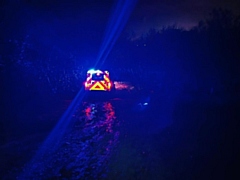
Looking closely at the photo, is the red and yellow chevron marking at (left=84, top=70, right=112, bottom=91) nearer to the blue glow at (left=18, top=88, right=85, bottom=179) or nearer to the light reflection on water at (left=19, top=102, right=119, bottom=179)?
the blue glow at (left=18, top=88, right=85, bottom=179)

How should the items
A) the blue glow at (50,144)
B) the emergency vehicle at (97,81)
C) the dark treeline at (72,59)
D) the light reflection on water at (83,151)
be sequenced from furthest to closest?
the emergency vehicle at (97,81) → the dark treeline at (72,59) → the blue glow at (50,144) → the light reflection on water at (83,151)

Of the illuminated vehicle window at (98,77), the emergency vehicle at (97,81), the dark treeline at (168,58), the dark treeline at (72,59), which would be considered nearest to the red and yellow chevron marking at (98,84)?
the emergency vehicle at (97,81)

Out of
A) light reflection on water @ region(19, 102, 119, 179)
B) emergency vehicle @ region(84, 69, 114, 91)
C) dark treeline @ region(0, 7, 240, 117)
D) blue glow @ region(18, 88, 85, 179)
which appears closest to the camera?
light reflection on water @ region(19, 102, 119, 179)

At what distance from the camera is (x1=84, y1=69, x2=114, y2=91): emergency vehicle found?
570 inches

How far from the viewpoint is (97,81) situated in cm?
1452

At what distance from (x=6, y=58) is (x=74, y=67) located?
30.6ft

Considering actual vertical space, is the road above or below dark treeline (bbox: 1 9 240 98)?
below

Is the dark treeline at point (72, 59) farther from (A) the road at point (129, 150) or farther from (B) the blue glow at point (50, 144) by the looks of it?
(A) the road at point (129, 150)

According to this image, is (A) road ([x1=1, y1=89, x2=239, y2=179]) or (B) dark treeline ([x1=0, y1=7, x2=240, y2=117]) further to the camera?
(B) dark treeline ([x1=0, y1=7, x2=240, y2=117])

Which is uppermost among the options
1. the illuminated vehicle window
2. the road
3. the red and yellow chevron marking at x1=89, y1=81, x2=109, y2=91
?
the illuminated vehicle window

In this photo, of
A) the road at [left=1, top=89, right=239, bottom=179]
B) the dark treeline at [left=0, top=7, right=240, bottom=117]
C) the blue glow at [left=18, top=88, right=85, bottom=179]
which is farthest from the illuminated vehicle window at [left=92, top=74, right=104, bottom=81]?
the road at [left=1, top=89, right=239, bottom=179]

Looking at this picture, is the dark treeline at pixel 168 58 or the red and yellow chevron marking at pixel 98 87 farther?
the red and yellow chevron marking at pixel 98 87

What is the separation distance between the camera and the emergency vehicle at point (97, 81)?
47.5ft

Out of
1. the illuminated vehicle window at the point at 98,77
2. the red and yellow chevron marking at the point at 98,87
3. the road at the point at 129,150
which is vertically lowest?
the road at the point at 129,150
